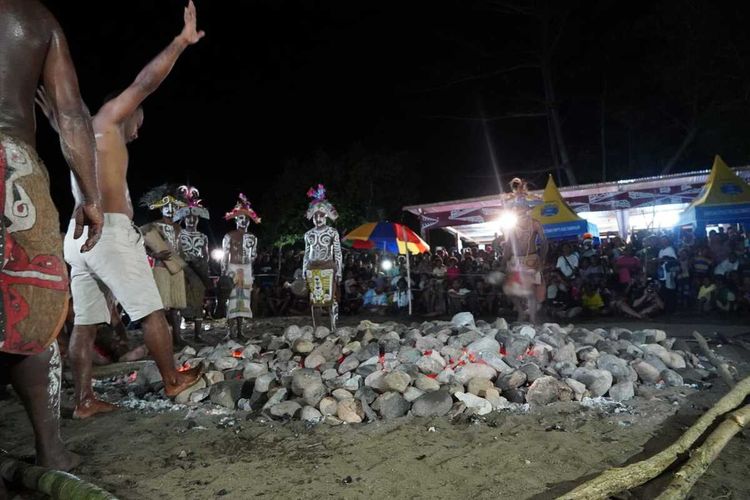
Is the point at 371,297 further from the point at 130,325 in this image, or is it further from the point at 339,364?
the point at 339,364

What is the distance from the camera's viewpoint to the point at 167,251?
5.64 m

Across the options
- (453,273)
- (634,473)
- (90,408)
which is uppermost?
(453,273)

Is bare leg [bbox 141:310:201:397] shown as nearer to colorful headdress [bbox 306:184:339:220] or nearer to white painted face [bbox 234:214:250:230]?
colorful headdress [bbox 306:184:339:220]

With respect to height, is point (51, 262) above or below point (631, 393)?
above

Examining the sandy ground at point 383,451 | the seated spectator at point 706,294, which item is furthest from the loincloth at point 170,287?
the seated spectator at point 706,294

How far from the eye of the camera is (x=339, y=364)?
418 centimetres

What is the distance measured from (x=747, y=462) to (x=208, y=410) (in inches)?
123

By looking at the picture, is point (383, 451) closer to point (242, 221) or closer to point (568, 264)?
point (242, 221)

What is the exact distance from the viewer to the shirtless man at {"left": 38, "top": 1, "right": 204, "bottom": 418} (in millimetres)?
3045

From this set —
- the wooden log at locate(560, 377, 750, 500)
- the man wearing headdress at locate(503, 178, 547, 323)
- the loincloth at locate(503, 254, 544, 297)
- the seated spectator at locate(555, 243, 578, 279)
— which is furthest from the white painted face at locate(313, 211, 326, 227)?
the seated spectator at locate(555, 243, 578, 279)

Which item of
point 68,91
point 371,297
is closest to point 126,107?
point 68,91

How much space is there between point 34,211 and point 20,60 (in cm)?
61

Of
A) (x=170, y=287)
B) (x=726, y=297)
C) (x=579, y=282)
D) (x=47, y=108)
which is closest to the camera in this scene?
(x=47, y=108)

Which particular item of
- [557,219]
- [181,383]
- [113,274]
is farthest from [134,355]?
[557,219]
